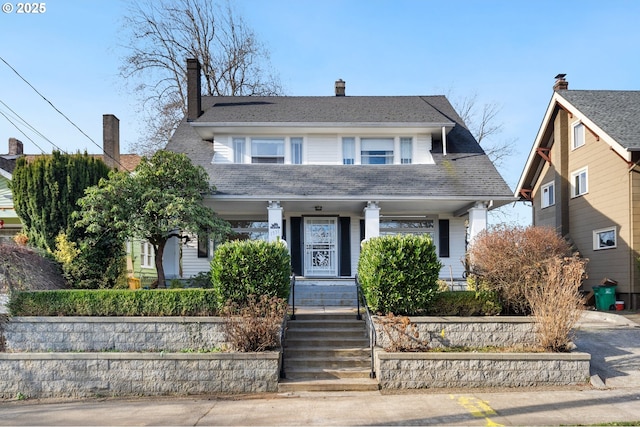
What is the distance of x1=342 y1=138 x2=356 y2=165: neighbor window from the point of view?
16.9 m

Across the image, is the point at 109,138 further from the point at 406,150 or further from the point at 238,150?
the point at 406,150

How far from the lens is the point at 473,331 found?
30.4 feet

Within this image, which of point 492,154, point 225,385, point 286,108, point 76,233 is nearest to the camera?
point 225,385

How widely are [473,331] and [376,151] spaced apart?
8765 millimetres

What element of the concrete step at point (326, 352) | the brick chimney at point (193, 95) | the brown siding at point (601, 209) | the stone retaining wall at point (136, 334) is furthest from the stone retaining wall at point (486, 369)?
the brick chimney at point (193, 95)

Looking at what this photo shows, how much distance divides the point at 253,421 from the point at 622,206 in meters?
14.3

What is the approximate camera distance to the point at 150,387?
855 centimetres

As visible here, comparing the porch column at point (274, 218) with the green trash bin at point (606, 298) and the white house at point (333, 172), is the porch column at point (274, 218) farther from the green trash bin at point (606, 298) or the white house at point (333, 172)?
the green trash bin at point (606, 298)

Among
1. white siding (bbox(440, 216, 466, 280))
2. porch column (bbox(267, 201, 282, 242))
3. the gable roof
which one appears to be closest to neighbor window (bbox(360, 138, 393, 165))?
white siding (bbox(440, 216, 466, 280))

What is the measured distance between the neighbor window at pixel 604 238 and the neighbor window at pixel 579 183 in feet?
5.90

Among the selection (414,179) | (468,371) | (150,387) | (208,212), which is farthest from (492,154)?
(150,387)

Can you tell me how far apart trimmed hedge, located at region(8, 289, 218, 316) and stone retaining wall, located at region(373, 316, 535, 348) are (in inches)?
131

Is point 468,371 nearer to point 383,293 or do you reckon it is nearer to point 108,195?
point 383,293

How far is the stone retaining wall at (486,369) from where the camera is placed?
→ 8508mm
